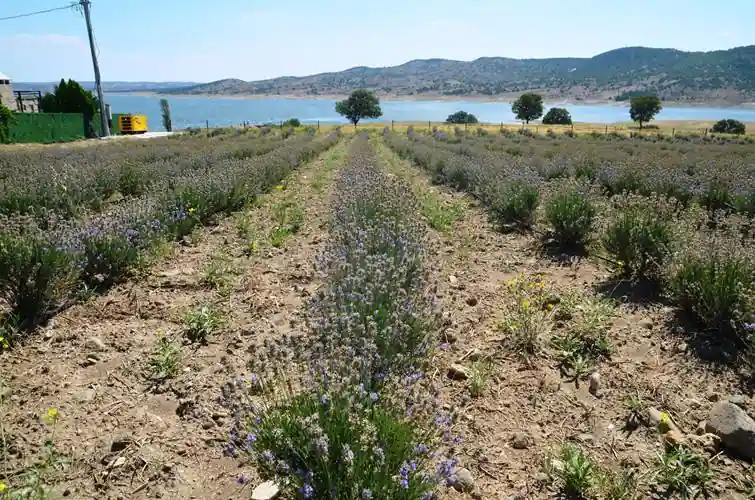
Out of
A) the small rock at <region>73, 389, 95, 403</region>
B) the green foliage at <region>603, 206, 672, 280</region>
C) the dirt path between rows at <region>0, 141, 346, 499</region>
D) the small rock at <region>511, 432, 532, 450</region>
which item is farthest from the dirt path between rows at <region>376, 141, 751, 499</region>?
the small rock at <region>73, 389, 95, 403</region>

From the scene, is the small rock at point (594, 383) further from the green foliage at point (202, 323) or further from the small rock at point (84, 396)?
the small rock at point (84, 396)

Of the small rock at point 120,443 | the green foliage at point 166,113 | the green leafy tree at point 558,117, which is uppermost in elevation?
the green foliage at point 166,113

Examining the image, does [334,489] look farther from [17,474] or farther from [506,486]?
[17,474]

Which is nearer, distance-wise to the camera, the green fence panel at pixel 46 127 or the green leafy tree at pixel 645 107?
the green fence panel at pixel 46 127

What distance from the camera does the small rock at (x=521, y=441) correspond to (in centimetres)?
291

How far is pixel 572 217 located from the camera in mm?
6359

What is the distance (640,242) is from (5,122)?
32.5 meters

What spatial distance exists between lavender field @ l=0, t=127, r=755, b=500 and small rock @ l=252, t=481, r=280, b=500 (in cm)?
1

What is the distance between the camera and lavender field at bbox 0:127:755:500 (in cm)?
239

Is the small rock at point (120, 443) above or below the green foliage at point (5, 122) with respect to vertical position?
below

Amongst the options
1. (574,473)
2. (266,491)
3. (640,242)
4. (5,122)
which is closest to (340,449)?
(266,491)

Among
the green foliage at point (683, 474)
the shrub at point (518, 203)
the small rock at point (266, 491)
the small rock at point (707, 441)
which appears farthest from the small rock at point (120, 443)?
the shrub at point (518, 203)

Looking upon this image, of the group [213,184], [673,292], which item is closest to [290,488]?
[673,292]

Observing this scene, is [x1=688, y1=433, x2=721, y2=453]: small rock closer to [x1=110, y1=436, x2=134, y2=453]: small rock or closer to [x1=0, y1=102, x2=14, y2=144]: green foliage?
[x1=110, y1=436, x2=134, y2=453]: small rock
